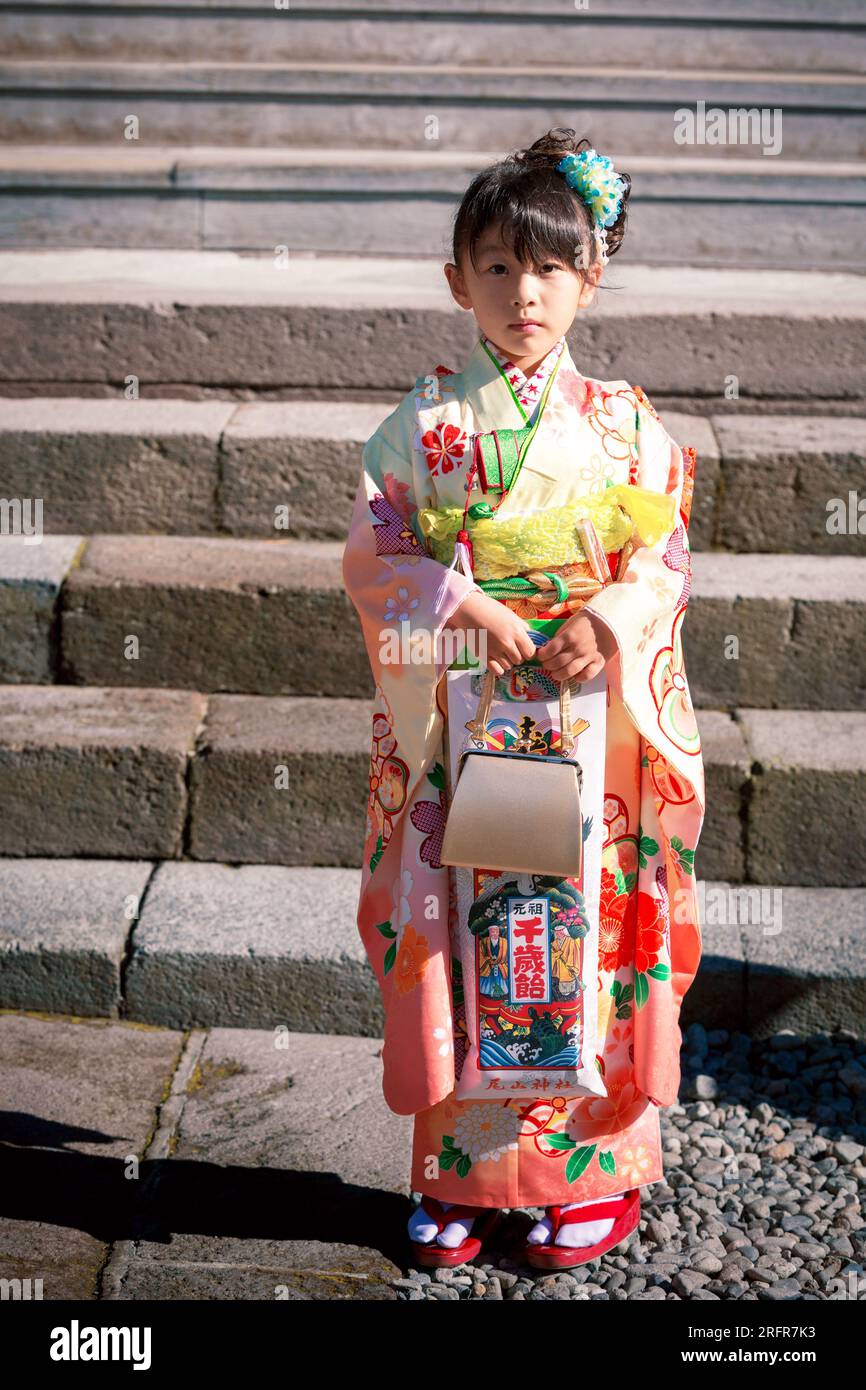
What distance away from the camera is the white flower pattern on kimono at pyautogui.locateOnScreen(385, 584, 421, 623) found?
2436 millimetres

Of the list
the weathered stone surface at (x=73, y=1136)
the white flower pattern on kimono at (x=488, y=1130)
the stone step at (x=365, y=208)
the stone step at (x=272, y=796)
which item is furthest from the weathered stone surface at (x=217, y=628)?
the stone step at (x=365, y=208)

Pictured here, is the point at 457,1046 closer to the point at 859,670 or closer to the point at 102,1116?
the point at 102,1116

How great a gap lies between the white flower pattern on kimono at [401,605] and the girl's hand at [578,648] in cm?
23

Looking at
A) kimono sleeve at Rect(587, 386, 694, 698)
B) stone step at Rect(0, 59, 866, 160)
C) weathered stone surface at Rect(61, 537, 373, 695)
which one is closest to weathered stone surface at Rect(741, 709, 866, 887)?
weathered stone surface at Rect(61, 537, 373, 695)

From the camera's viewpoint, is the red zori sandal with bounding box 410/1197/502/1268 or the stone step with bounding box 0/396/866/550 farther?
the stone step with bounding box 0/396/866/550

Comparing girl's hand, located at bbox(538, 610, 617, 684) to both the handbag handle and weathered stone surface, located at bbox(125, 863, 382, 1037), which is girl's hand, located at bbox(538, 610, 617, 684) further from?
weathered stone surface, located at bbox(125, 863, 382, 1037)

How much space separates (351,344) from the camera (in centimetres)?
479

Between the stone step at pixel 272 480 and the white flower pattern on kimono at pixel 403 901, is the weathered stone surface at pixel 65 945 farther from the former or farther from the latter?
the stone step at pixel 272 480

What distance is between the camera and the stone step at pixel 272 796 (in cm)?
367

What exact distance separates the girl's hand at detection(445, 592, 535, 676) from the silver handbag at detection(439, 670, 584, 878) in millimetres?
157

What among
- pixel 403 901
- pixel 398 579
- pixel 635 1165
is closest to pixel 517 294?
pixel 398 579

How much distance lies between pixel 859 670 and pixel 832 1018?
3.39 feet

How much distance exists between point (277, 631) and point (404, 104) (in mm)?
3020

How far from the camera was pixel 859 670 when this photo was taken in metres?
4.01
